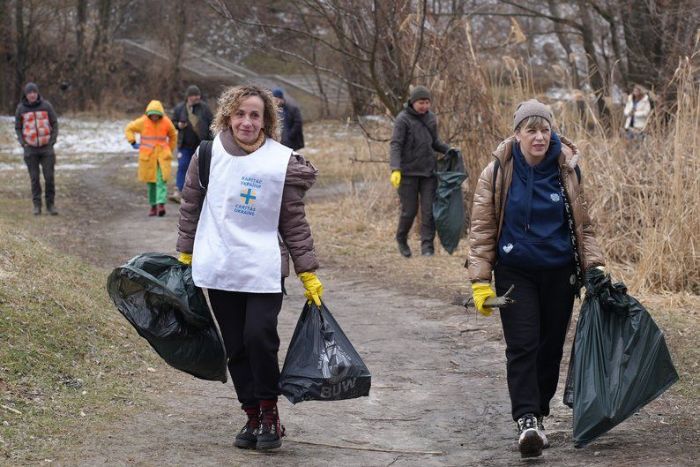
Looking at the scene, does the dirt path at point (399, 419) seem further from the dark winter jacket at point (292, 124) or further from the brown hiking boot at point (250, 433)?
the dark winter jacket at point (292, 124)

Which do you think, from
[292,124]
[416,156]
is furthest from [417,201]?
[292,124]

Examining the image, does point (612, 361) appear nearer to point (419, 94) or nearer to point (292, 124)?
point (419, 94)

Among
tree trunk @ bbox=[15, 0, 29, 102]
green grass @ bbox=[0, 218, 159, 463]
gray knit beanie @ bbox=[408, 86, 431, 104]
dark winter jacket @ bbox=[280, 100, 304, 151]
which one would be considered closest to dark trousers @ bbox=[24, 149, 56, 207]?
dark winter jacket @ bbox=[280, 100, 304, 151]

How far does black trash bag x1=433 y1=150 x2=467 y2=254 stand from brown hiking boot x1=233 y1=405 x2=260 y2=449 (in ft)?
19.7

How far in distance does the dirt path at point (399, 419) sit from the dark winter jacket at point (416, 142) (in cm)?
243

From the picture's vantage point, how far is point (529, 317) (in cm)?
500

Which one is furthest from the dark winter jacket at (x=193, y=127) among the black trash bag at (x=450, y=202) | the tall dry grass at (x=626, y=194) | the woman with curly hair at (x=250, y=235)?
the woman with curly hair at (x=250, y=235)

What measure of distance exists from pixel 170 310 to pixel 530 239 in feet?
5.55

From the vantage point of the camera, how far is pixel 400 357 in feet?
24.3

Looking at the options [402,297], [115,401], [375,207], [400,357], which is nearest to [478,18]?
[375,207]

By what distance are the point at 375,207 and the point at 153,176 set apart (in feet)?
9.73

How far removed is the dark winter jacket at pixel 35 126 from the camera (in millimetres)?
14156

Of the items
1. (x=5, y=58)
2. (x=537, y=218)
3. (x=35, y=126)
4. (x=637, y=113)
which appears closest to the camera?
(x=537, y=218)

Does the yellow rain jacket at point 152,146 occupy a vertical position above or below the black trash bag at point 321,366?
above
